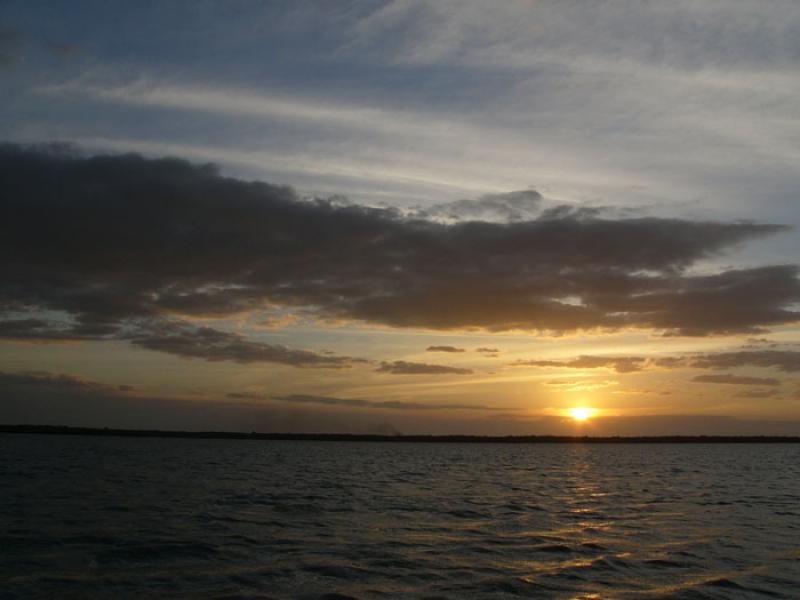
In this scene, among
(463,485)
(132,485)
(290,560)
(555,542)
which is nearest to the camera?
(290,560)

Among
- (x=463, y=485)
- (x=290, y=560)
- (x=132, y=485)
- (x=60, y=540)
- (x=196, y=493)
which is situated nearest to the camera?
(x=290, y=560)

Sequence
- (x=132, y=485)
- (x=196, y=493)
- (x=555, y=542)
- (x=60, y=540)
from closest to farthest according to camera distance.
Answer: (x=60, y=540) < (x=555, y=542) < (x=196, y=493) < (x=132, y=485)

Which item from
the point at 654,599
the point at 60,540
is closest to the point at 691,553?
the point at 654,599

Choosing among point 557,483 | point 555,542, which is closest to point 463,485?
point 557,483

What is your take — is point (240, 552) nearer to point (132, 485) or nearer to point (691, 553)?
point (691, 553)

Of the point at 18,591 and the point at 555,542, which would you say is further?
the point at 555,542

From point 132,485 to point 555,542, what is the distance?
34852 mm

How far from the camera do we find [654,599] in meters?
20.0

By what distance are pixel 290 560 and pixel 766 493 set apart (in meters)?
44.8

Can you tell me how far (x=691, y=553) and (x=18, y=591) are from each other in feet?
75.5

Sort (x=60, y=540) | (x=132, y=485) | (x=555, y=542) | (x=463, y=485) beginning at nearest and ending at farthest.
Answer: (x=60, y=540) → (x=555, y=542) → (x=132, y=485) → (x=463, y=485)

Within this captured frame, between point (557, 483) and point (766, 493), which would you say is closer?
point (766, 493)

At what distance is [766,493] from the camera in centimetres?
5484

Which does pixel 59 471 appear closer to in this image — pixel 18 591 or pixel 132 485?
pixel 132 485
